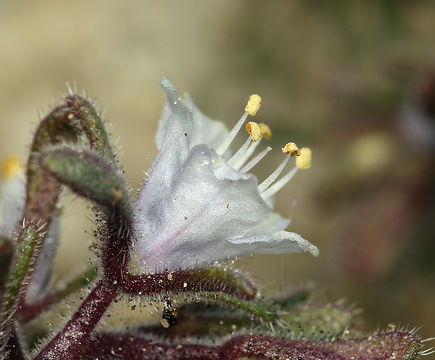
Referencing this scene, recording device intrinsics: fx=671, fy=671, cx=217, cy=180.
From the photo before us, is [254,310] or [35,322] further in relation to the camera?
[35,322]

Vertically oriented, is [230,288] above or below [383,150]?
below

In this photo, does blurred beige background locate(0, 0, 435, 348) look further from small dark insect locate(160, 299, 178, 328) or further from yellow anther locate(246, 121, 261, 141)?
small dark insect locate(160, 299, 178, 328)

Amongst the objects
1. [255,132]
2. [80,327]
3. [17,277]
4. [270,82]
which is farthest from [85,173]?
[270,82]

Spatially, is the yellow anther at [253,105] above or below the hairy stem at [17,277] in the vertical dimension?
above

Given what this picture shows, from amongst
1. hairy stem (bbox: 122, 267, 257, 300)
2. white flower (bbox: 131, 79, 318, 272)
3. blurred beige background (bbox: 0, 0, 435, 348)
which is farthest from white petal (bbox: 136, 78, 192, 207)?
blurred beige background (bbox: 0, 0, 435, 348)

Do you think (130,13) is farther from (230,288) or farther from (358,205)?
(230,288)

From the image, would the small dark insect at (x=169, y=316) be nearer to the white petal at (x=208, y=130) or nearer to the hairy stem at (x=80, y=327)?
the hairy stem at (x=80, y=327)

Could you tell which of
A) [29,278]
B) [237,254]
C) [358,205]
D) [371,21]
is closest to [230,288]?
[237,254]

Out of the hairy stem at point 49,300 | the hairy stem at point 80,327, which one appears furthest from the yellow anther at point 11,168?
the hairy stem at point 80,327
